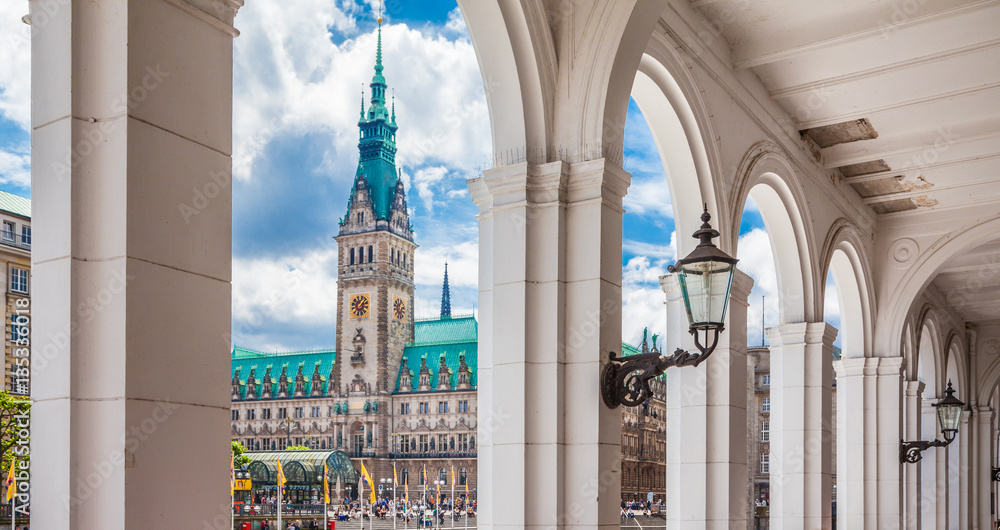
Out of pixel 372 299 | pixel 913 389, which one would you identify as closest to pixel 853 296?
pixel 913 389

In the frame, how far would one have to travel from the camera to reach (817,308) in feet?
37.2

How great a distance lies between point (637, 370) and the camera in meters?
5.27

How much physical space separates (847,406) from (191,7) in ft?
42.7

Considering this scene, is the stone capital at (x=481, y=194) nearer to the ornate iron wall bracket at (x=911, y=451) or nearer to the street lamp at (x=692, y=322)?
the street lamp at (x=692, y=322)

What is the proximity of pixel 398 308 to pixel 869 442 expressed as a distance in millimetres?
79221

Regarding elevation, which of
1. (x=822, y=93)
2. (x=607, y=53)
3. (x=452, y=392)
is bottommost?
(x=452, y=392)

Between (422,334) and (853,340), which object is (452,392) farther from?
(853,340)

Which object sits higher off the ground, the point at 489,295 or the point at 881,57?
the point at 881,57

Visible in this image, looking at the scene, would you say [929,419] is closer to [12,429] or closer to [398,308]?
[12,429]

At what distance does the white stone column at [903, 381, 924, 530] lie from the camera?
16141mm

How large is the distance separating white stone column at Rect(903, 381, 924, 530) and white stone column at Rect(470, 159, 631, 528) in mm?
12828

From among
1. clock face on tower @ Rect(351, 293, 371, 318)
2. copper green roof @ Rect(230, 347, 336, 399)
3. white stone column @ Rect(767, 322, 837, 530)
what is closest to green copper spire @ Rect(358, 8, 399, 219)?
clock face on tower @ Rect(351, 293, 371, 318)

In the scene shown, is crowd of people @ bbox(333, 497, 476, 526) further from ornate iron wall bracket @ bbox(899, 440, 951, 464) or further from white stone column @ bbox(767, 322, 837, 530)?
white stone column @ bbox(767, 322, 837, 530)

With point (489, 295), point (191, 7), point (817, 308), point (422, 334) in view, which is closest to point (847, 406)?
point (817, 308)
